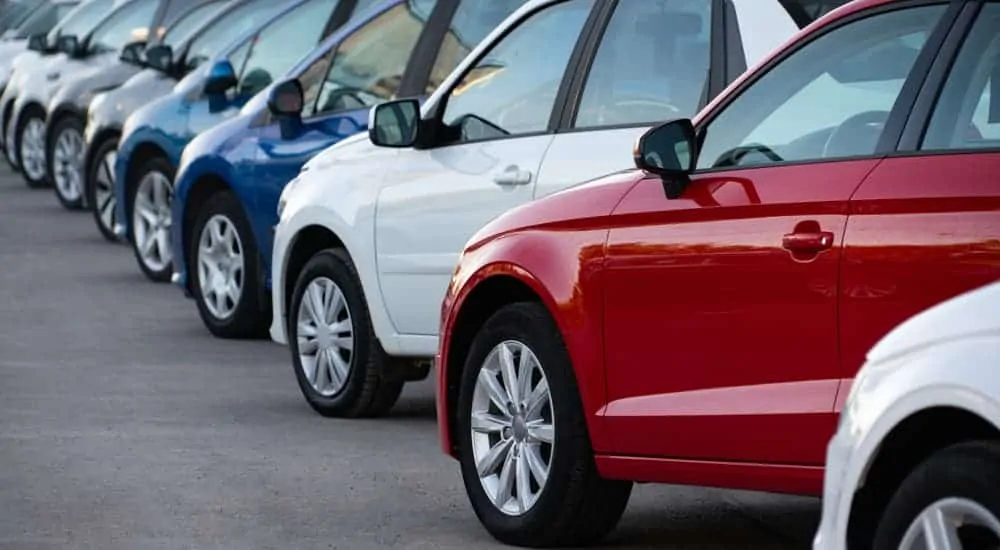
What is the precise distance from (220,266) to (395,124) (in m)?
4.21

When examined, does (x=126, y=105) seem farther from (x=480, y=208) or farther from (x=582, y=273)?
(x=582, y=273)

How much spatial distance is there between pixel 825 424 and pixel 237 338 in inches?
314

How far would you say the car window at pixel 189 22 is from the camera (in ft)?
67.8

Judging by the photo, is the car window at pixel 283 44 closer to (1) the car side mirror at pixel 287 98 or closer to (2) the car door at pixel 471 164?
(1) the car side mirror at pixel 287 98

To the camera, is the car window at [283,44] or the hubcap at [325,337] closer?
the hubcap at [325,337]

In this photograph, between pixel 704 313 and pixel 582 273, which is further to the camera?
pixel 582 273

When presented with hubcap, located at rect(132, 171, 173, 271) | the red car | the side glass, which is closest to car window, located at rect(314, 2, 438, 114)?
the side glass

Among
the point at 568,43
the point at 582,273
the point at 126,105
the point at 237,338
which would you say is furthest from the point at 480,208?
the point at 126,105

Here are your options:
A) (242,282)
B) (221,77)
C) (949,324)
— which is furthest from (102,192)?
(949,324)

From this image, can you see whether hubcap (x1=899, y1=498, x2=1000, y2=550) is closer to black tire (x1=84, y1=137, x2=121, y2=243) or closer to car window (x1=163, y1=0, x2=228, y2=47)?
black tire (x1=84, y1=137, x2=121, y2=243)

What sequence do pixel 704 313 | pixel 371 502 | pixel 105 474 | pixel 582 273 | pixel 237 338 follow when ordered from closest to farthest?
pixel 704 313
pixel 582 273
pixel 371 502
pixel 105 474
pixel 237 338

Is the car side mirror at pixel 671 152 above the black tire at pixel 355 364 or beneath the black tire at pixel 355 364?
above

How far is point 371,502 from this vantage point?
8961mm

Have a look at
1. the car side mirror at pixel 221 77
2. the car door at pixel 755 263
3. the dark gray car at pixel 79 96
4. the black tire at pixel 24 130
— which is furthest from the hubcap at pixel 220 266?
the black tire at pixel 24 130
